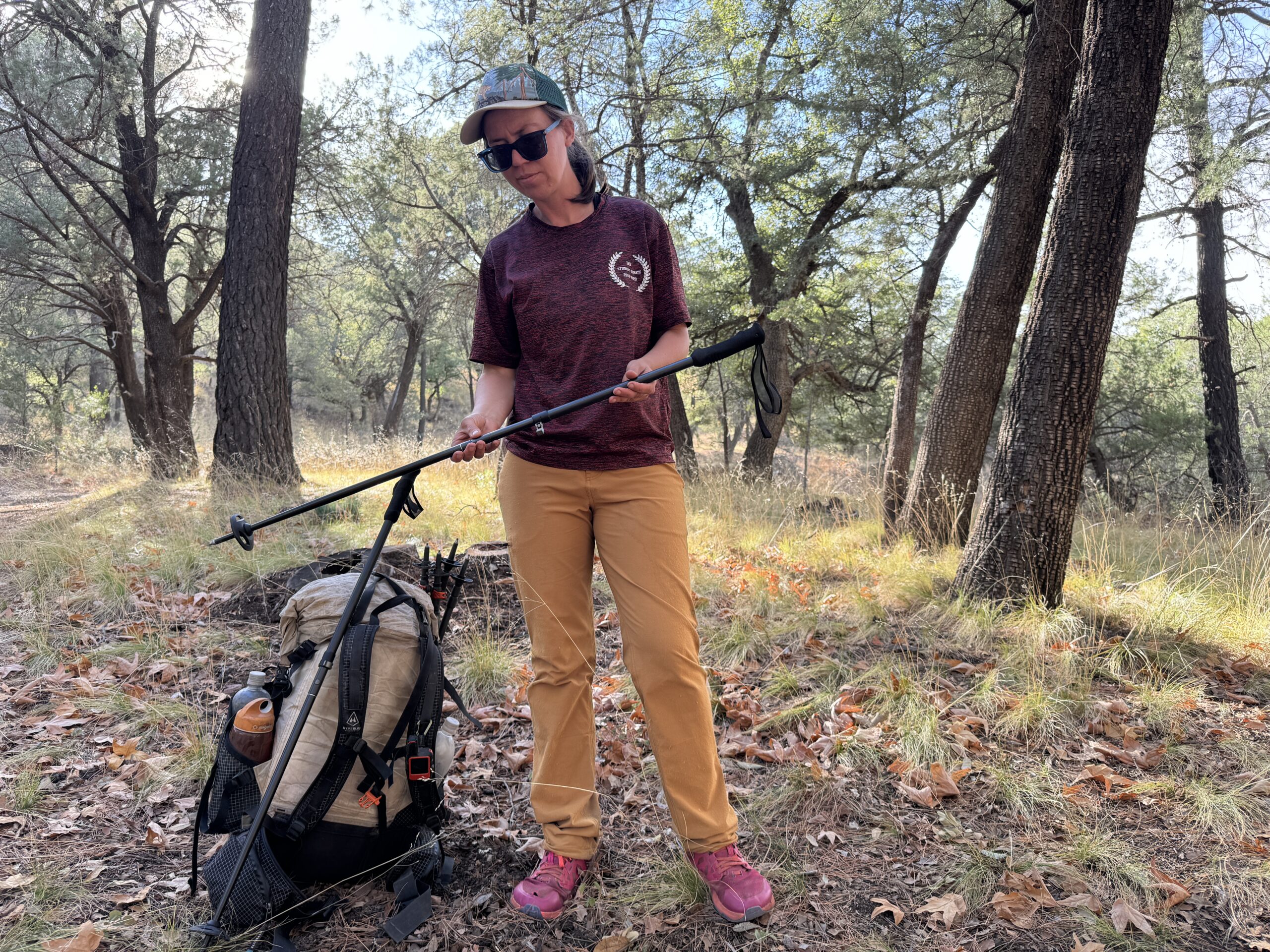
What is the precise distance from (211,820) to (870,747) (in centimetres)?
238

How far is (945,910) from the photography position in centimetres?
215

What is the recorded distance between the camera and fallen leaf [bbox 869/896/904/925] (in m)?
2.16

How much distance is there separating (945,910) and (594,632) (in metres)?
1.32

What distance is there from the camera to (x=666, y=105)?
946cm

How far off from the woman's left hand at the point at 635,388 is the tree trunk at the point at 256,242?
20.4 ft

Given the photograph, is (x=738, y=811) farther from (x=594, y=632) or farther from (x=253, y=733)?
(x=253, y=733)

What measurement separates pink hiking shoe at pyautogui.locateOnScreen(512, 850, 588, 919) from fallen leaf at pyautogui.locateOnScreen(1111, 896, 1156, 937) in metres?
1.55

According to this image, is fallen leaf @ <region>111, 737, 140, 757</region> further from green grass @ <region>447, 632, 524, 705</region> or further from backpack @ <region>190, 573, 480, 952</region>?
green grass @ <region>447, 632, 524, 705</region>

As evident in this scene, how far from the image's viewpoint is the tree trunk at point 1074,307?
A: 3.95 metres

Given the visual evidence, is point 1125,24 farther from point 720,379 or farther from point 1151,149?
point 720,379

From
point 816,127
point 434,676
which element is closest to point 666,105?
point 816,127

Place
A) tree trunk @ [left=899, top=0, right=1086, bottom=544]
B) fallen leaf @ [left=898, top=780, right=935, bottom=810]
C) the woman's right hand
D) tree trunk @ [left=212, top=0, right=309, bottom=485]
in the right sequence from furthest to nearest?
tree trunk @ [left=212, top=0, right=309, bottom=485]
tree trunk @ [left=899, top=0, right=1086, bottom=544]
fallen leaf @ [left=898, top=780, right=935, bottom=810]
the woman's right hand

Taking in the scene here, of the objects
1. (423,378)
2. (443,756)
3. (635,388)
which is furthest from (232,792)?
(423,378)

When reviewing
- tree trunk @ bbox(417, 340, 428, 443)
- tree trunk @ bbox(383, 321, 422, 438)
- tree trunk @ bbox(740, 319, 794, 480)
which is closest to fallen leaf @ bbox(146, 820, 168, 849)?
tree trunk @ bbox(740, 319, 794, 480)
